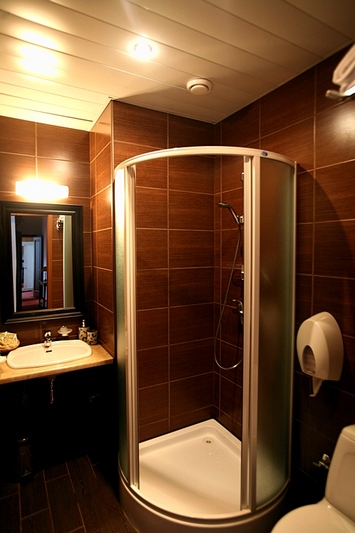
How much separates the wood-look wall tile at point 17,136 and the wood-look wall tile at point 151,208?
0.95 m

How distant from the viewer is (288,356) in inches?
64.8

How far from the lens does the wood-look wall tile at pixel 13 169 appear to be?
2125 millimetres

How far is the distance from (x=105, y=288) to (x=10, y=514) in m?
1.44

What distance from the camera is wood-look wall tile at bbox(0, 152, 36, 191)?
212 cm

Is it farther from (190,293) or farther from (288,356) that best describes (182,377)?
(288,356)

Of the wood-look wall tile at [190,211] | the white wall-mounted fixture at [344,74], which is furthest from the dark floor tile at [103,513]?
the white wall-mounted fixture at [344,74]

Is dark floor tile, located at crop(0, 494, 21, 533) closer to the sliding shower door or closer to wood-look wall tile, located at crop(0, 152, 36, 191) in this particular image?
the sliding shower door

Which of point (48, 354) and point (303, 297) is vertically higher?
point (303, 297)

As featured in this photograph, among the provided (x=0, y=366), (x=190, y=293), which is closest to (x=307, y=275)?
(x=190, y=293)

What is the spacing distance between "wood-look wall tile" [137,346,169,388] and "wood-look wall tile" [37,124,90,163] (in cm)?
166

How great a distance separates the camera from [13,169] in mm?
2152

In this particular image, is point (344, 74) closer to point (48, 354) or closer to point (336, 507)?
point (336, 507)

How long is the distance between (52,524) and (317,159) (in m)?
2.52

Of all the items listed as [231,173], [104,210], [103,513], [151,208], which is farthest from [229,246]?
[103,513]
